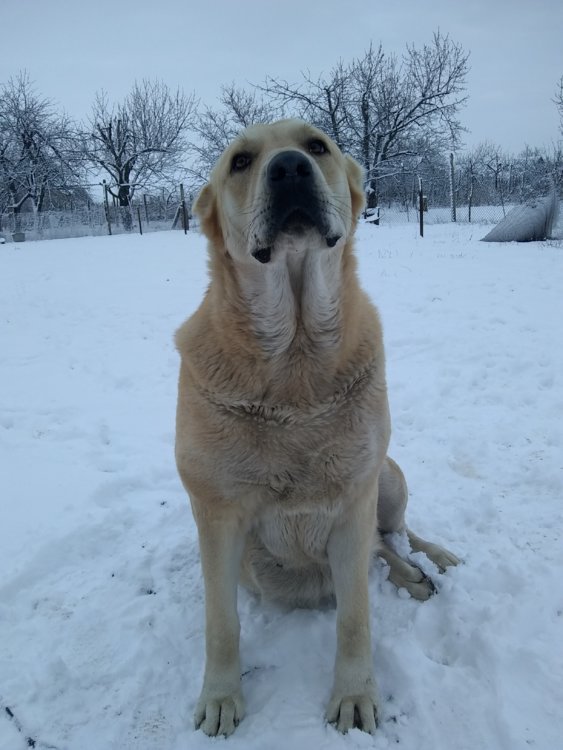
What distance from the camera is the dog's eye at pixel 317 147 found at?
2047 millimetres

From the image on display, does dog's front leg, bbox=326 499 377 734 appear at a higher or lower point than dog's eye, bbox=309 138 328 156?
lower

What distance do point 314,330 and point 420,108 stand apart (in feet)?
94.9

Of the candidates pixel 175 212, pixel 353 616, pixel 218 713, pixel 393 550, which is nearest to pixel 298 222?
pixel 353 616

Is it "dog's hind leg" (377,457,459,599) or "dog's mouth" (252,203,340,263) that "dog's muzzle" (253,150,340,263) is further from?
"dog's hind leg" (377,457,459,599)

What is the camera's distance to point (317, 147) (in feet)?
6.75

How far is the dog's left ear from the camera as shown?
86.6 inches

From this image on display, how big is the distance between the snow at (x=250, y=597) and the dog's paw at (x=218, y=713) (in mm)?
36

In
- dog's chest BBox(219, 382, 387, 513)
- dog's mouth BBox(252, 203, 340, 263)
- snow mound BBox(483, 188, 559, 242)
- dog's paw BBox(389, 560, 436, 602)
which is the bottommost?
dog's paw BBox(389, 560, 436, 602)

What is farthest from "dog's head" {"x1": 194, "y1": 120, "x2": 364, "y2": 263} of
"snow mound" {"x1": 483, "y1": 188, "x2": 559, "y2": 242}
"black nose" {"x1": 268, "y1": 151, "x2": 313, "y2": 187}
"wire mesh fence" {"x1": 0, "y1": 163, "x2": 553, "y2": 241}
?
"wire mesh fence" {"x1": 0, "y1": 163, "x2": 553, "y2": 241}

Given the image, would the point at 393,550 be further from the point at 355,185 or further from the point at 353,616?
the point at 355,185

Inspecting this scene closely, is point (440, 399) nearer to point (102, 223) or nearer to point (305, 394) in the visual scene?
point (305, 394)

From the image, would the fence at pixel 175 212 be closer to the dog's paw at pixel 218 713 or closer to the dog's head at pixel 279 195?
the dog's head at pixel 279 195

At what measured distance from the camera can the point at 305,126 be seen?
6.70 feet

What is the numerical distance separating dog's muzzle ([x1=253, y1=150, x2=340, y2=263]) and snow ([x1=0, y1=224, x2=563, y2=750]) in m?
1.54
